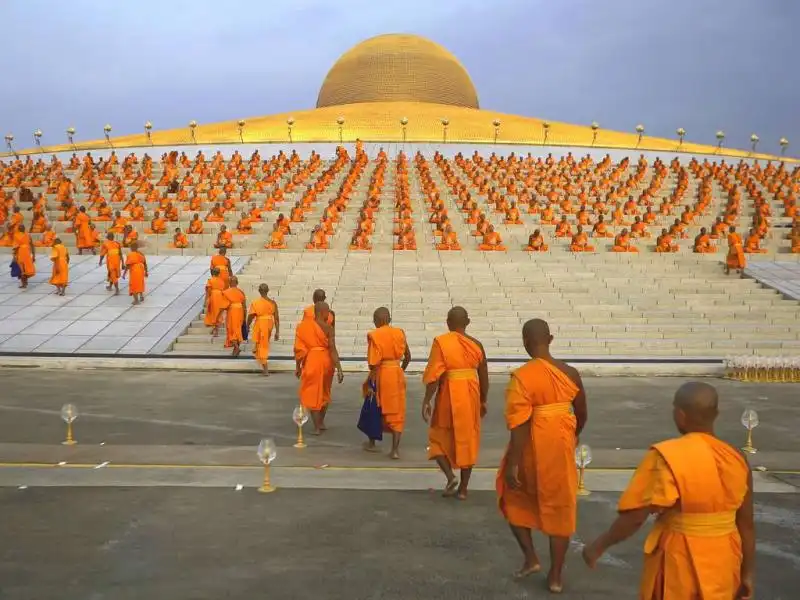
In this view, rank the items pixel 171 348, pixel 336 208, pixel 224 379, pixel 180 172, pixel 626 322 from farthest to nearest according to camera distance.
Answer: pixel 180 172 < pixel 336 208 < pixel 626 322 < pixel 171 348 < pixel 224 379

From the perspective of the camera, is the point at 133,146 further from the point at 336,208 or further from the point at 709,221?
the point at 709,221

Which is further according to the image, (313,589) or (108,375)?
(108,375)

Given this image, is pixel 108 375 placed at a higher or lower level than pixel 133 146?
lower

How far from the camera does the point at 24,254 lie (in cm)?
1596

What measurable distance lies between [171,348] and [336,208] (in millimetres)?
10793

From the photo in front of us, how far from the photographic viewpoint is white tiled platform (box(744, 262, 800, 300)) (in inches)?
629

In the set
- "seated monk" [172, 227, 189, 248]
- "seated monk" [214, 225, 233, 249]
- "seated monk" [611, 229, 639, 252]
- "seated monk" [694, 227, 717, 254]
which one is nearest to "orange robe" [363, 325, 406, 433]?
"seated monk" [214, 225, 233, 249]

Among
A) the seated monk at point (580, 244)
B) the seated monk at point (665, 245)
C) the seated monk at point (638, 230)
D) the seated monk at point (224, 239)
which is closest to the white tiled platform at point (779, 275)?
the seated monk at point (665, 245)

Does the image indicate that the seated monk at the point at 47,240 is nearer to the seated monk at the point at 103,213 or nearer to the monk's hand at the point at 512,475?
the seated monk at the point at 103,213

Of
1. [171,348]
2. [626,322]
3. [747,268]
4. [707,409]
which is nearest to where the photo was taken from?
[707,409]

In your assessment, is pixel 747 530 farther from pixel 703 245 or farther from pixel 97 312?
pixel 703 245

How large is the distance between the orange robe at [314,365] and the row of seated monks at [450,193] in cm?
1090

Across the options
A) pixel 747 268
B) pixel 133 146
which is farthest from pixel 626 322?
pixel 133 146

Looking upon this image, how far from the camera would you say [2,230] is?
20.5 metres
